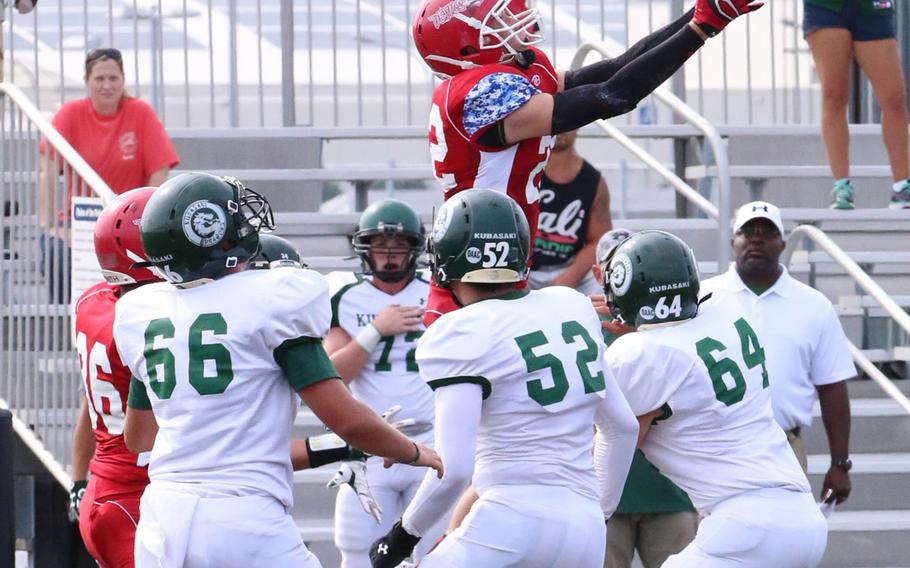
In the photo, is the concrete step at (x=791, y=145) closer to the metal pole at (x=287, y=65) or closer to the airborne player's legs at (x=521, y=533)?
the metal pole at (x=287, y=65)

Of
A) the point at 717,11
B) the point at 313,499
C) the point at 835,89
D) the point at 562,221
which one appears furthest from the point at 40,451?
the point at 835,89

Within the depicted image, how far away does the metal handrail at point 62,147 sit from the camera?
6.48 m

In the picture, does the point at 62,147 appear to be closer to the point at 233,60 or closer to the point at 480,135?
the point at 233,60

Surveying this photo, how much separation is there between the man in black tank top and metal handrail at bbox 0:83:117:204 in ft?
6.31

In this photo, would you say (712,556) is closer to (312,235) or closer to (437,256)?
(437,256)

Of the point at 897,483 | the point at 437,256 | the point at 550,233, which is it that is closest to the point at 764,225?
the point at 550,233

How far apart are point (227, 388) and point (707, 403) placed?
4.74 ft

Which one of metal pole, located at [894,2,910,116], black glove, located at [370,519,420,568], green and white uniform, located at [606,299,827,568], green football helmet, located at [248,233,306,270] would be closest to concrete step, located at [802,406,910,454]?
green football helmet, located at [248,233,306,270]

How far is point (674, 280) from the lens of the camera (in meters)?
4.44

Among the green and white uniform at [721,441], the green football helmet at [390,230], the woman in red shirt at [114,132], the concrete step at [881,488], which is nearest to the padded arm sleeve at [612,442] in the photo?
the green and white uniform at [721,441]

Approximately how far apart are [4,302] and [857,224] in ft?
15.7

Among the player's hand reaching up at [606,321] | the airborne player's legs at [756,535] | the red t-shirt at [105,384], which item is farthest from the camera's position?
the player's hand reaching up at [606,321]

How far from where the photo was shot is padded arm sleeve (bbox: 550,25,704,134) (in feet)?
14.2

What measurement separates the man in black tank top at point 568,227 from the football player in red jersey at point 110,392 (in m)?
2.64
